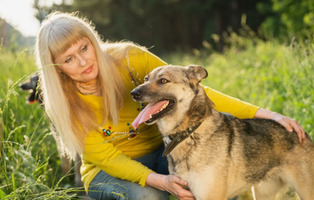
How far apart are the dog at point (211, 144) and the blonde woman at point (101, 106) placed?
187 mm

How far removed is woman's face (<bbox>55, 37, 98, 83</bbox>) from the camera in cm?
290

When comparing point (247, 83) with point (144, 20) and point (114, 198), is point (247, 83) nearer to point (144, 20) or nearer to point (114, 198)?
point (114, 198)

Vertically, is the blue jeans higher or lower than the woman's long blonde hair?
lower

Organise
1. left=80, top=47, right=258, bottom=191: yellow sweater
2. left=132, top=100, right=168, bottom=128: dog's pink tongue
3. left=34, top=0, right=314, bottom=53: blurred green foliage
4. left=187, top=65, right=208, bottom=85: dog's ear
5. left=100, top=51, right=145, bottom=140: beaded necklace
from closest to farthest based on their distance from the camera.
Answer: left=132, top=100, right=168, bottom=128: dog's pink tongue, left=187, top=65, right=208, bottom=85: dog's ear, left=80, top=47, right=258, bottom=191: yellow sweater, left=100, top=51, right=145, bottom=140: beaded necklace, left=34, top=0, right=314, bottom=53: blurred green foliage

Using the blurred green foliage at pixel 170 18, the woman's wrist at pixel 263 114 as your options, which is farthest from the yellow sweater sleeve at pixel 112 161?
the blurred green foliage at pixel 170 18

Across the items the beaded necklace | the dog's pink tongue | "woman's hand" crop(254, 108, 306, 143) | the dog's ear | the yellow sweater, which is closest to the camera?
the dog's pink tongue

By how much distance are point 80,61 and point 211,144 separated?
134 centimetres

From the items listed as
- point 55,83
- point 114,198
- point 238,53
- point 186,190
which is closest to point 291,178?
point 186,190

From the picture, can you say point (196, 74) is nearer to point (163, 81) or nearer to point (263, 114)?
point (163, 81)

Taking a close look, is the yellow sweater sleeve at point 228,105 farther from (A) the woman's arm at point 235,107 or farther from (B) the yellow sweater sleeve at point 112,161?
(B) the yellow sweater sleeve at point 112,161

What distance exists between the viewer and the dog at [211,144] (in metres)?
2.56

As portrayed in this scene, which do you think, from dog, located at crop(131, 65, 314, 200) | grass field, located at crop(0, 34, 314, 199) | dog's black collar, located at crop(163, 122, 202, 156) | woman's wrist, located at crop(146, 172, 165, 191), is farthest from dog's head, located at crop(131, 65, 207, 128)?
grass field, located at crop(0, 34, 314, 199)

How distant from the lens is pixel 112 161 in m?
2.98

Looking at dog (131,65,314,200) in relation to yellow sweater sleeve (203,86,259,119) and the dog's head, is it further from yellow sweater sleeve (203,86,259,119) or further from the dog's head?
yellow sweater sleeve (203,86,259,119)
